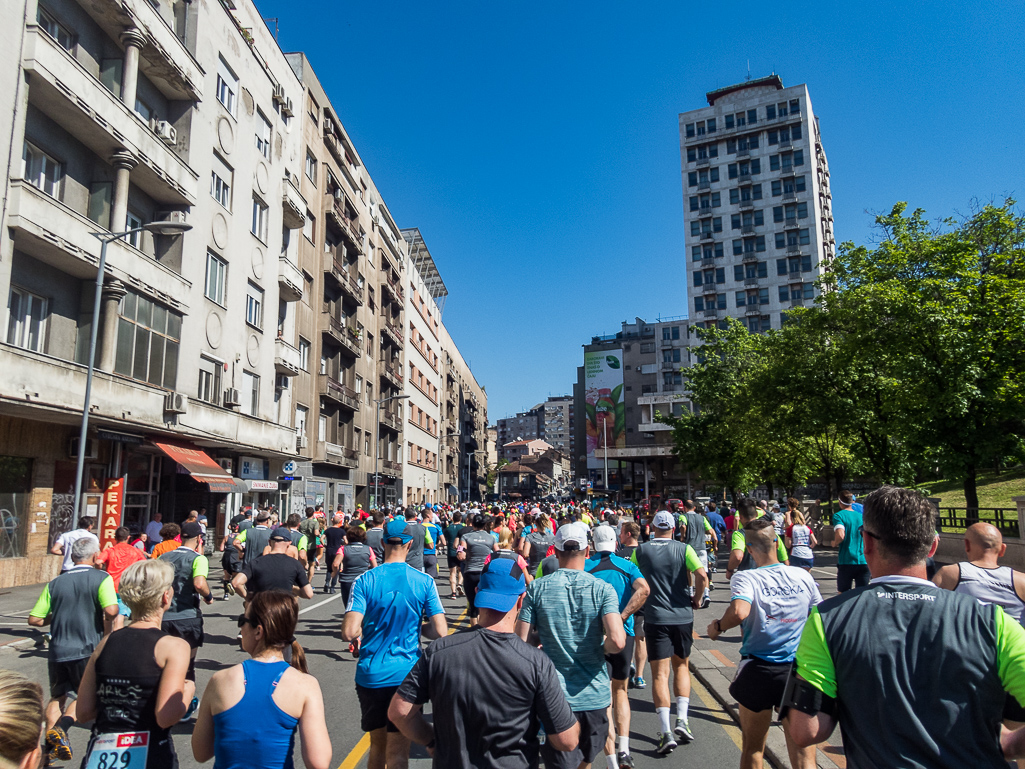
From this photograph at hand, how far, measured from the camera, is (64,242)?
632 inches

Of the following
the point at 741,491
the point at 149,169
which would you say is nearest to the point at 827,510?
the point at 741,491

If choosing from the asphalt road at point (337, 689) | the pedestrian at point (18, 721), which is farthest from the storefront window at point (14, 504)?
the pedestrian at point (18, 721)

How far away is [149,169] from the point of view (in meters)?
19.4

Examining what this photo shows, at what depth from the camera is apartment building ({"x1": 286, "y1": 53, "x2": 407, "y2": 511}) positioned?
1359 inches

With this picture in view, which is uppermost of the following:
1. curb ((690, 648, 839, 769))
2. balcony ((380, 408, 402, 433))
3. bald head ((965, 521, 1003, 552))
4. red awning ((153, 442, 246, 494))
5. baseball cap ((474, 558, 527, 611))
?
balcony ((380, 408, 402, 433))

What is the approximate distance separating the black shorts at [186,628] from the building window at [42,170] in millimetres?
13415

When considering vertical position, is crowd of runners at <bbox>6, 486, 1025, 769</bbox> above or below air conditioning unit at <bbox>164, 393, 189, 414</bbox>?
below

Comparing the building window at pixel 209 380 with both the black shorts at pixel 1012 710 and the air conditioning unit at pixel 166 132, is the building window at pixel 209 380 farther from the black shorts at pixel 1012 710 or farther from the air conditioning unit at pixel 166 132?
the black shorts at pixel 1012 710

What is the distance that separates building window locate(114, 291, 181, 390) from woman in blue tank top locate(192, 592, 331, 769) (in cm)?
1790

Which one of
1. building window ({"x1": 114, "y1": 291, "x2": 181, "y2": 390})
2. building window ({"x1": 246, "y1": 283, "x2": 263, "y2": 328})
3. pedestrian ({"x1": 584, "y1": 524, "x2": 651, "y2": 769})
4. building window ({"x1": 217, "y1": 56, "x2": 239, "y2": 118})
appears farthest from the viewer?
building window ({"x1": 246, "y1": 283, "x2": 263, "y2": 328})

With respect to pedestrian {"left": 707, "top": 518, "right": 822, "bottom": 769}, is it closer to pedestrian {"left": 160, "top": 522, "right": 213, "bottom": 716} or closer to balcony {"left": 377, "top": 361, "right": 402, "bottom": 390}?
pedestrian {"left": 160, "top": 522, "right": 213, "bottom": 716}

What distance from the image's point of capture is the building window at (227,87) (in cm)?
2480

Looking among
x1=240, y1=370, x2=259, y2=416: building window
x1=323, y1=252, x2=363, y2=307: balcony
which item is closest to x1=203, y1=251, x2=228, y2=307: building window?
x1=240, y1=370, x2=259, y2=416: building window

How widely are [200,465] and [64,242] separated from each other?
27.1ft
